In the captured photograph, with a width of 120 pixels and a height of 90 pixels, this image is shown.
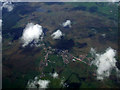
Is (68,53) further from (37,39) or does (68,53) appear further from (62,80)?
(37,39)

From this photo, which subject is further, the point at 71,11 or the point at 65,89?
the point at 71,11

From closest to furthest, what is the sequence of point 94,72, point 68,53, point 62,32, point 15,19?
point 94,72 < point 68,53 < point 62,32 < point 15,19

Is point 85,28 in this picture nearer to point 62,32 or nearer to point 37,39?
point 62,32

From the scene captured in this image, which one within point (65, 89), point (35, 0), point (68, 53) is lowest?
point (65, 89)

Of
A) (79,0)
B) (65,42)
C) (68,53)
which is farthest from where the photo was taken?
(79,0)

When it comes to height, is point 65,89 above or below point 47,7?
below

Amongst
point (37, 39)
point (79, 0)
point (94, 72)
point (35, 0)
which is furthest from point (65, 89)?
point (35, 0)
